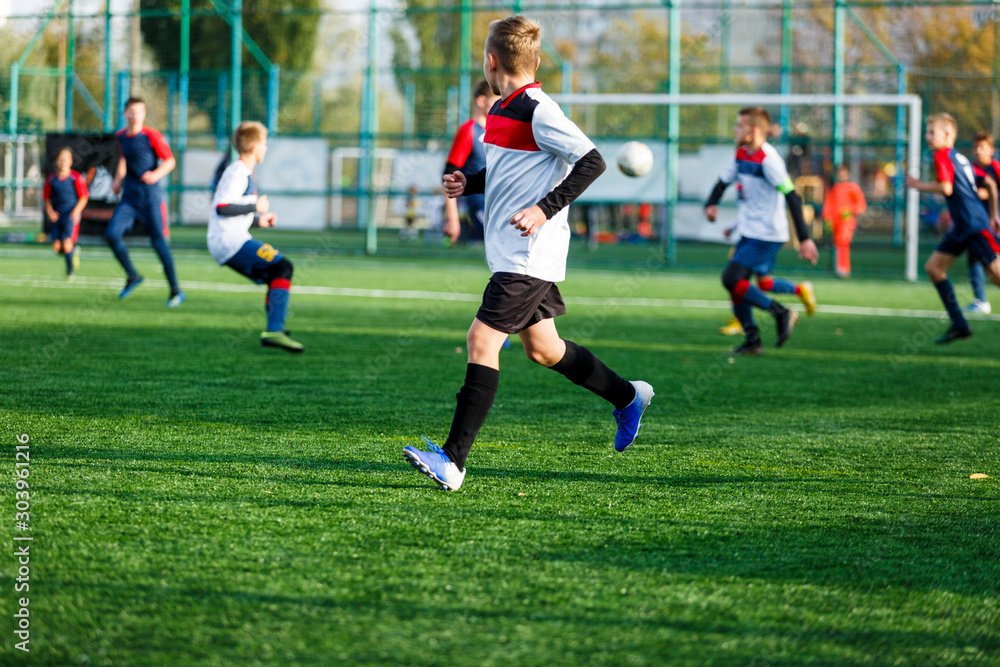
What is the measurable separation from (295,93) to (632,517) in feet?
90.2

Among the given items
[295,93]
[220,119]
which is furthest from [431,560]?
[295,93]

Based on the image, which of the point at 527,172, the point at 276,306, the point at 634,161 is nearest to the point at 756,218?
the point at 634,161

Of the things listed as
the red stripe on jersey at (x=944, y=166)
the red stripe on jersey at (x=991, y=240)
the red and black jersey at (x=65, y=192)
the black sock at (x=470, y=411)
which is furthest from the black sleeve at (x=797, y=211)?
→ the red and black jersey at (x=65, y=192)

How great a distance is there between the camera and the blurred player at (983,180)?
11.1m

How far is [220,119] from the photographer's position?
26.2m

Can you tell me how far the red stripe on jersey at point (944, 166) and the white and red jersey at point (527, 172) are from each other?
6.31 m

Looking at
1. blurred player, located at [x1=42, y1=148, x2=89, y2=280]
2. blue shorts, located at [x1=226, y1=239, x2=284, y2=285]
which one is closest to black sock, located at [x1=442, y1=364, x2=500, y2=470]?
blue shorts, located at [x1=226, y1=239, x2=284, y2=285]

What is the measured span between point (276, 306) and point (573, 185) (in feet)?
15.1

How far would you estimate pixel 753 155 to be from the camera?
9.39m

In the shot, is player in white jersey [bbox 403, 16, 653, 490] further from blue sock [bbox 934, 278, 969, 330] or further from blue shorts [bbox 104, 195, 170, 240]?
blue shorts [bbox 104, 195, 170, 240]

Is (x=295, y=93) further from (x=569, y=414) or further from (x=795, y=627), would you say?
(x=795, y=627)

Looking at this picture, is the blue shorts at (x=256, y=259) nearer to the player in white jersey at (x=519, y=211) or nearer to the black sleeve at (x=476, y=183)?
the black sleeve at (x=476, y=183)

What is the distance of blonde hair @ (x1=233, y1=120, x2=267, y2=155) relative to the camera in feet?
27.9

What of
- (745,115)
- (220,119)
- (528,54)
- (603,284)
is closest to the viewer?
(528,54)
